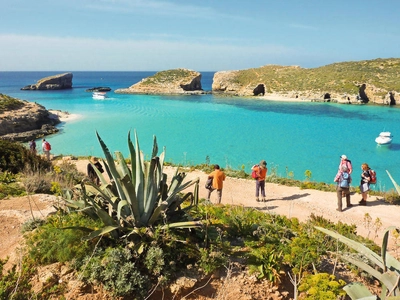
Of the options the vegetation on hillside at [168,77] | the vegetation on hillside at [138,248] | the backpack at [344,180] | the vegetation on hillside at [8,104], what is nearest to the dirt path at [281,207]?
the vegetation on hillside at [138,248]

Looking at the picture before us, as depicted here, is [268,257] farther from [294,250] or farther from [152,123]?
[152,123]

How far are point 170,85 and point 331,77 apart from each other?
3742 cm

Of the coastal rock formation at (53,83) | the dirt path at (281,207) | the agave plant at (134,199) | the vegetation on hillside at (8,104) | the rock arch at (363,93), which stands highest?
the coastal rock formation at (53,83)

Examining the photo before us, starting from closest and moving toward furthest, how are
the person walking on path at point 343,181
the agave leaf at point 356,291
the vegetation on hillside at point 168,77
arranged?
the agave leaf at point 356,291 → the person walking on path at point 343,181 → the vegetation on hillside at point 168,77

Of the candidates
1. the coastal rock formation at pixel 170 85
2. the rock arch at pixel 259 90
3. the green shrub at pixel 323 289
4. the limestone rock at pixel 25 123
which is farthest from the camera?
the coastal rock formation at pixel 170 85

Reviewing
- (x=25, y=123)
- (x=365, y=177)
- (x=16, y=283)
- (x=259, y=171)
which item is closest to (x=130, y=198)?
(x=16, y=283)

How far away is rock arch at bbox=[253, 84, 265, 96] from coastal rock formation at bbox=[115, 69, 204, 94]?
1425 centimetres

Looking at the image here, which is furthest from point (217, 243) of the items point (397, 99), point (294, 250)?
point (397, 99)

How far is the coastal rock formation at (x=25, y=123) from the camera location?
29141 millimetres

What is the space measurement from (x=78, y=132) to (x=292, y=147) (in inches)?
827

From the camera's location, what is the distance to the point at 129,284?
144 inches

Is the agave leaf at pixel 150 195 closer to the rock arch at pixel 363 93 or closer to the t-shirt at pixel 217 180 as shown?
the t-shirt at pixel 217 180

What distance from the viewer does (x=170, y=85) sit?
7838 cm

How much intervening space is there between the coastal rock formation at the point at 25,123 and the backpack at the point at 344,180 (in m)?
27.4
